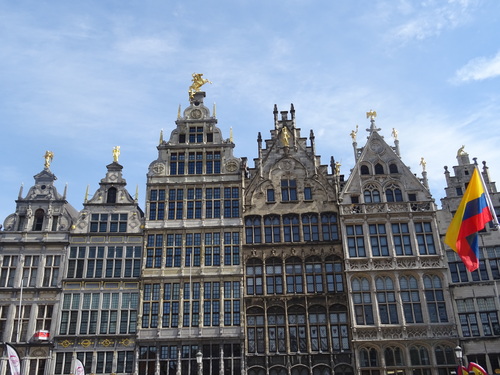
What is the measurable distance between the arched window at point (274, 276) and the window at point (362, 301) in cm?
503

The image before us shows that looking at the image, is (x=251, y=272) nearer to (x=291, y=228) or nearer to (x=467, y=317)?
(x=291, y=228)

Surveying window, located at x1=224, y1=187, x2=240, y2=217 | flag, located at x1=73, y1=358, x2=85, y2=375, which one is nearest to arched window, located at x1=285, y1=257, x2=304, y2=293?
window, located at x1=224, y1=187, x2=240, y2=217

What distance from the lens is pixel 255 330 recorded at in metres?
33.0

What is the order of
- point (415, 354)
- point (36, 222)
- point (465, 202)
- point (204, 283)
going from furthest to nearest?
point (36, 222)
point (204, 283)
point (415, 354)
point (465, 202)

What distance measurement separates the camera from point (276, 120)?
39594 millimetres

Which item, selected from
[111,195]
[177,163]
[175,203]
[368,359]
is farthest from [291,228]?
[111,195]

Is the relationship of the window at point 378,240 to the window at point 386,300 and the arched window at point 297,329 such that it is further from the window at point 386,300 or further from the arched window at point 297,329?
the arched window at point 297,329

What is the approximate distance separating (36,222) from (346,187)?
2335 centimetres

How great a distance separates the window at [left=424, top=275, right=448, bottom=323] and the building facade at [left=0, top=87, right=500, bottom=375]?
0.23 feet

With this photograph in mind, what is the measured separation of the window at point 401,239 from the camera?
3450 centimetres

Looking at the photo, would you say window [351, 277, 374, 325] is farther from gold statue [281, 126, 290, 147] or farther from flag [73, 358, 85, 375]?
flag [73, 358, 85, 375]

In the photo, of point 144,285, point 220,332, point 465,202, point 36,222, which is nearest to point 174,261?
point 144,285

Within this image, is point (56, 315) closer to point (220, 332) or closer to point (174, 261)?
point (174, 261)

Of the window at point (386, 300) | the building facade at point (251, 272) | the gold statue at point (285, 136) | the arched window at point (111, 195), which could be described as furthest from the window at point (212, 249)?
the window at point (386, 300)
